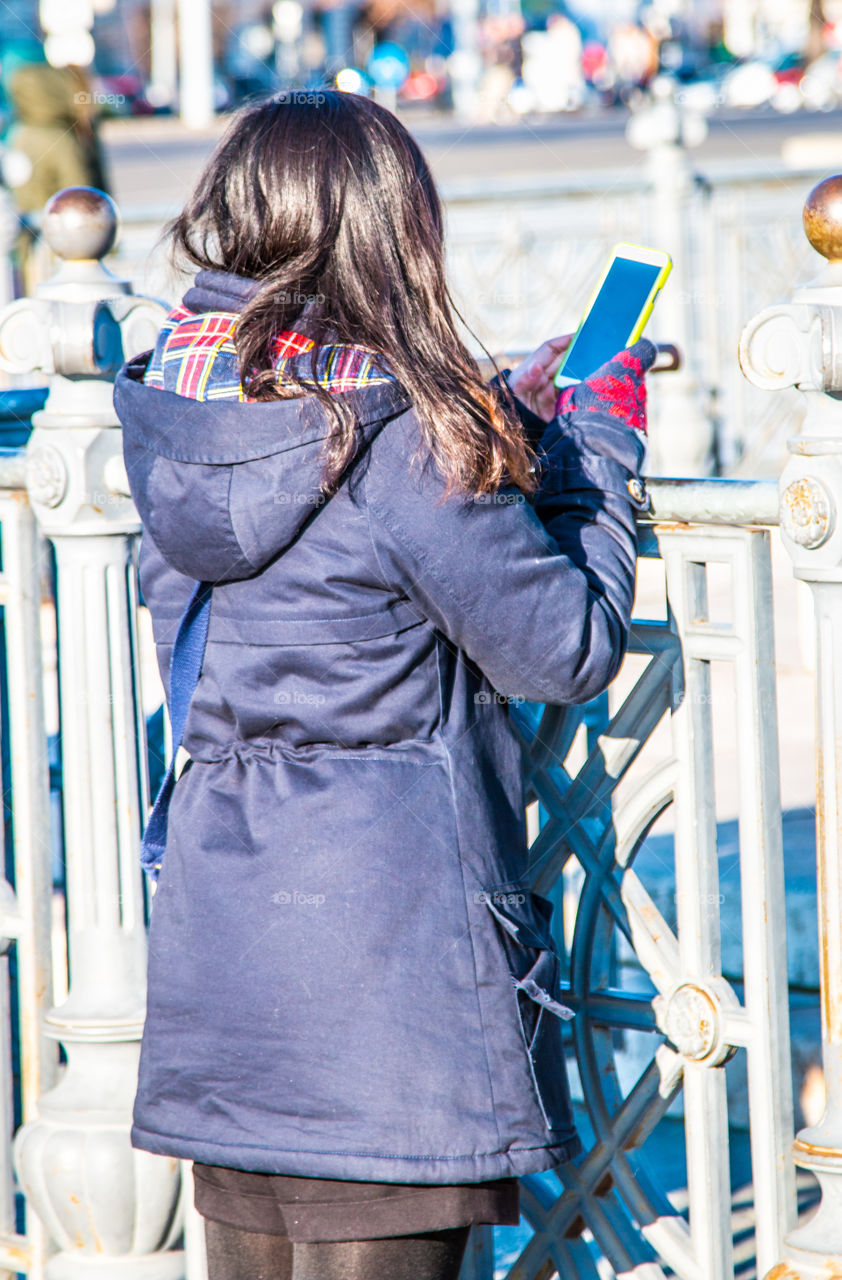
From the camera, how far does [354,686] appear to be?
5.27 ft

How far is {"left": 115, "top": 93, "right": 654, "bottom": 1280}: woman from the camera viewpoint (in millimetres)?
1562

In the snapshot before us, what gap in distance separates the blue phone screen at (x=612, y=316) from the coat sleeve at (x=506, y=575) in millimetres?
229

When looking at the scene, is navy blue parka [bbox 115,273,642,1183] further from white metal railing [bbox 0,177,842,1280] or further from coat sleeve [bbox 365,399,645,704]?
white metal railing [bbox 0,177,842,1280]

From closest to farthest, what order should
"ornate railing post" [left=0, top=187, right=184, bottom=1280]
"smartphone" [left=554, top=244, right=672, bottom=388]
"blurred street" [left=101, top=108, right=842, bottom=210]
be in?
"smartphone" [left=554, top=244, right=672, bottom=388], "ornate railing post" [left=0, top=187, right=184, bottom=1280], "blurred street" [left=101, top=108, right=842, bottom=210]

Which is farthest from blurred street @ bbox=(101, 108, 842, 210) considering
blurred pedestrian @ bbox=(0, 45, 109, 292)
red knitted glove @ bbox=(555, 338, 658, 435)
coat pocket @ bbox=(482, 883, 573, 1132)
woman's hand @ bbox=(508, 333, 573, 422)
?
coat pocket @ bbox=(482, 883, 573, 1132)

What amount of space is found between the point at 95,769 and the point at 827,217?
1.24 m

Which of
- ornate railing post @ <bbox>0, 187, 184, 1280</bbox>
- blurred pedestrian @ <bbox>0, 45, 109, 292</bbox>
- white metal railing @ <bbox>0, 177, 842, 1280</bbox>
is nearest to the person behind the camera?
white metal railing @ <bbox>0, 177, 842, 1280</bbox>

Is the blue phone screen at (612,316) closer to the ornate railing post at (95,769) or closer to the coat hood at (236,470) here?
the coat hood at (236,470)

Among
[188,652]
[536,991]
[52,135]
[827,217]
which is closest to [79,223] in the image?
[188,652]

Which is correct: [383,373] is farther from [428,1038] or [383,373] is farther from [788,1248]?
[788,1248]

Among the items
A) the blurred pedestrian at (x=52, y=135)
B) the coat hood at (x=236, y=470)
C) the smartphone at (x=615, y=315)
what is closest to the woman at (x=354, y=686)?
the coat hood at (x=236, y=470)

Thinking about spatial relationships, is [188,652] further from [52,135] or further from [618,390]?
[52,135]

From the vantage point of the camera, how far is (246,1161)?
1626 mm

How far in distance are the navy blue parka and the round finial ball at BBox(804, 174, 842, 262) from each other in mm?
414
